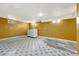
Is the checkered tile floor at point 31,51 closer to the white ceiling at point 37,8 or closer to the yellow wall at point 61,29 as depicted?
the white ceiling at point 37,8

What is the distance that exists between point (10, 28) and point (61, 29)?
192 inches

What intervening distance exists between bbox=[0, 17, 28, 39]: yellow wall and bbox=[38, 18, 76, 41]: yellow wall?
7.35 feet

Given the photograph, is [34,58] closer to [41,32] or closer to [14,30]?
[14,30]

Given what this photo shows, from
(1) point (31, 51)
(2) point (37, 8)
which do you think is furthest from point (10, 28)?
(1) point (31, 51)

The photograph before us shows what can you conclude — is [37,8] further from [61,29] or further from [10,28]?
[10,28]

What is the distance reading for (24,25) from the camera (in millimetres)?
11133

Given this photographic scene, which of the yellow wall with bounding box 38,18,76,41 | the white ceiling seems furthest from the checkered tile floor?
the yellow wall with bounding box 38,18,76,41

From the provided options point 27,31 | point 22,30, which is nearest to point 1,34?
point 22,30

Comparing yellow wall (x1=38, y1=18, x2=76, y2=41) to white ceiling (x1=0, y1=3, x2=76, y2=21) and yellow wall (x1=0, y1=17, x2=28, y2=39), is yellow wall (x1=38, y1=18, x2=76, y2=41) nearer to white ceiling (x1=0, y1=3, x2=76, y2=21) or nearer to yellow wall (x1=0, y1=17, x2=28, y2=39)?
white ceiling (x1=0, y1=3, x2=76, y2=21)

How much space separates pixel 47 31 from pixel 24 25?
319cm

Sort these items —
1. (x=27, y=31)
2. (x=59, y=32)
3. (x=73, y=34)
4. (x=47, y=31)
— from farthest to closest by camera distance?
(x=27, y=31), (x=47, y=31), (x=59, y=32), (x=73, y=34)

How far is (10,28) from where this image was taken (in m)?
8.45

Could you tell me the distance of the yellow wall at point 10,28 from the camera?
745cm

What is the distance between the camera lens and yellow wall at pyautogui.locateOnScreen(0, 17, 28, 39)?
24.4 feet
